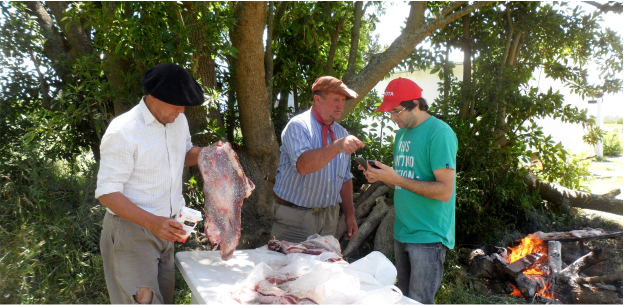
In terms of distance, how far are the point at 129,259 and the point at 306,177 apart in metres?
1.40

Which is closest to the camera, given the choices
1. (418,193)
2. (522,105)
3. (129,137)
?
(129,137)

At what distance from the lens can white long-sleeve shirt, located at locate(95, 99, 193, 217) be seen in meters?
2.43

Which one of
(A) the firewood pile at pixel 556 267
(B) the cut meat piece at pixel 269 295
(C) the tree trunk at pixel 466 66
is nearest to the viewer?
(B) the cut meat piece at pixel 269 295

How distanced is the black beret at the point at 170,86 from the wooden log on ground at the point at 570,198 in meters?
5.42

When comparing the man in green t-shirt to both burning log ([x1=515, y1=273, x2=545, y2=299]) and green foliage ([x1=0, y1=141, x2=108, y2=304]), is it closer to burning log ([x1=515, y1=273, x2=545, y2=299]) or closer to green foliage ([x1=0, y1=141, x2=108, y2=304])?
burning log ([x1=515, y1=273, x2=545, y2=299])

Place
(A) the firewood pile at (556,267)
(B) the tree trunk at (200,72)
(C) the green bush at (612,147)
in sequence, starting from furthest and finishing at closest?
1. (C) the green bush at (612,147)
2. (B) the tree trunk at (200,72)
3. (A) the firewood pile at (556,267)

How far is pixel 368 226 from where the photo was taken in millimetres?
5633

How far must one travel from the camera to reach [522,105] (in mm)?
6004

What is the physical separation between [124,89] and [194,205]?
1.75 metres

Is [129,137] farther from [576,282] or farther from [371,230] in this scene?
[576,282]

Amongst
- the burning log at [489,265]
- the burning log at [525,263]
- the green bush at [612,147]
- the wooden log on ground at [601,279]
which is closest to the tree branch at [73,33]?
the burning log at [489,265]

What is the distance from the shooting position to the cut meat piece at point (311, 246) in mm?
2949

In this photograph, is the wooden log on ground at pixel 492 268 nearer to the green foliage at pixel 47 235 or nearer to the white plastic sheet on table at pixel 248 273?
the white plastic sheet on table at pixel 248 273

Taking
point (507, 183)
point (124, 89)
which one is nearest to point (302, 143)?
point (124, 89)
